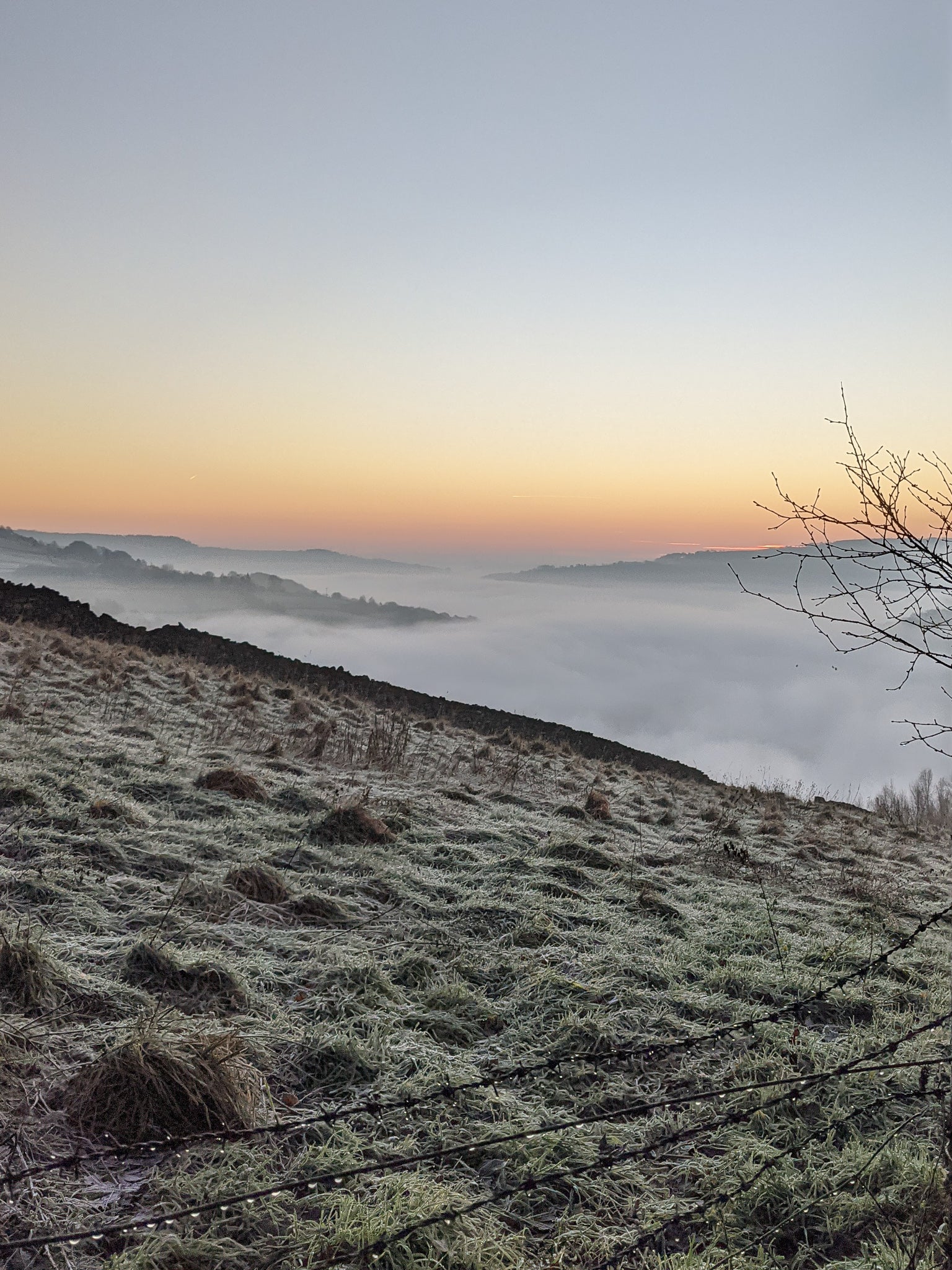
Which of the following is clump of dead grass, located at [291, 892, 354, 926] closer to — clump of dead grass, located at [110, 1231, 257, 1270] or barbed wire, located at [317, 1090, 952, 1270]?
barbed wire, located at [317, 1090, 952, 1270]

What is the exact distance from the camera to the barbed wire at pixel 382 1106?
2.71 metres

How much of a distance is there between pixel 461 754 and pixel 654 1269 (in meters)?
12.3

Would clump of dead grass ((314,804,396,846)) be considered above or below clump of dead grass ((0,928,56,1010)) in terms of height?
above

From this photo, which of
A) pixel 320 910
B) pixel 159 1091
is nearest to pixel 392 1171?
pixel 159 1091

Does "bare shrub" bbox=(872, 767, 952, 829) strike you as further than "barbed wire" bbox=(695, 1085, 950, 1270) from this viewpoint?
Yes

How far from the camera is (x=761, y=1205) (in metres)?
3.21

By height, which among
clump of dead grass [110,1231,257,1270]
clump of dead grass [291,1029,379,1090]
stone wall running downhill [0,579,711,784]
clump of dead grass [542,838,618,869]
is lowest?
clump of dead grass [110,1231,257,1270]

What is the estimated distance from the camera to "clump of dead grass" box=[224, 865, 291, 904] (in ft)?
19.6

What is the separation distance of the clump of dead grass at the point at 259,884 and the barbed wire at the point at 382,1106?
2526 mm

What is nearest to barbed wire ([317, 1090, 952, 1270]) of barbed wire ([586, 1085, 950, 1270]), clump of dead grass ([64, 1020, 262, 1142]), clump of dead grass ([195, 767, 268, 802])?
barbed wire ([586, 1085, 950, 1270])

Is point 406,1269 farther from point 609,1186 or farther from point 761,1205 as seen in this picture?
point 761,1205

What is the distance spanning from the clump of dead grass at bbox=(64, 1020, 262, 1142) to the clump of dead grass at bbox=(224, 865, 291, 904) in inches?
94.2

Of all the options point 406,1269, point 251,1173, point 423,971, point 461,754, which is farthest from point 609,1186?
point 461,754

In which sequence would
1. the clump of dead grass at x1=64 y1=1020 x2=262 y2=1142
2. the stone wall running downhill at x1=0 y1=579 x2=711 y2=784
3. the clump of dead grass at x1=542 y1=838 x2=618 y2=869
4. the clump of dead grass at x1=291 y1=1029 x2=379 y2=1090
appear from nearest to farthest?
1. the clump of dead grass at x1=64 y1=1020 x2=262 y2=1142
2. the clump of dead grass at x1=291 y1=1029 x2=379 y2=1090
3. the clump of dead grass at x1=542 y1=838 x2=618 y2=869
4. the stone wall running downhill at x1=0 y1=579 x2=711 y2=784
